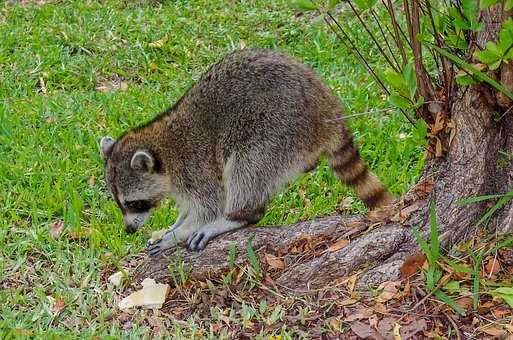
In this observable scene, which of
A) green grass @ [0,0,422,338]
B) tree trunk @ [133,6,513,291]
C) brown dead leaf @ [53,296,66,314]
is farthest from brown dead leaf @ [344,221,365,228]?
brown dead leaf @ [53,296,66,314]

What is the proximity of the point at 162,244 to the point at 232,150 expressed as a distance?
1.87 feet

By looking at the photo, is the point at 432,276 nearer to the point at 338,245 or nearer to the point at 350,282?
the point at 350,282

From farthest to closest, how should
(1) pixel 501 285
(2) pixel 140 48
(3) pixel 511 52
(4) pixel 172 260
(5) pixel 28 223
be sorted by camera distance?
(2) pixel 140 48
(5) pixel 28 223
(4) pixel 172 260
(1) pixel 501 285
(3) pixel 511 52

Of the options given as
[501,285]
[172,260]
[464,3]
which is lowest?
[501,285]

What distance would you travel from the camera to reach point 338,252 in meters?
3.38

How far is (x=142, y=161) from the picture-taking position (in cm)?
402

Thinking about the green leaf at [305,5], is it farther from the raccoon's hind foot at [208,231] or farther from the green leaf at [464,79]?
the raccoon's hind foot at [208,231]

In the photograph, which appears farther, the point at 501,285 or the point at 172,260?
the point at 172,260

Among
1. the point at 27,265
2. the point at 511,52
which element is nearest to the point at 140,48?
the point at 27,265

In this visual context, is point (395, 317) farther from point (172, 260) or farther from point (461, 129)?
point (172, 260)

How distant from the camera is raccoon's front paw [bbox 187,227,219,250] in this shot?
3.79m

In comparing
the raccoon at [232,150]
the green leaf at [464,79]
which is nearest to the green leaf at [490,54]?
the green leaf at [464,79]

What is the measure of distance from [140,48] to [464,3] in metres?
4.26

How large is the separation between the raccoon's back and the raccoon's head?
1.08 feet
